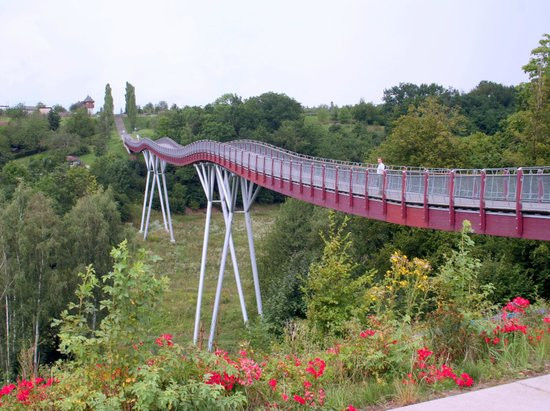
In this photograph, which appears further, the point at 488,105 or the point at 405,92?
the point at 405,92

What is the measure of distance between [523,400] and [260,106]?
8314 cm

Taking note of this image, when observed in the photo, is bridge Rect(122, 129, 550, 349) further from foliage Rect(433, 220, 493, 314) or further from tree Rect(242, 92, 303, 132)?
tree Rect(242, 92, 303, 132)

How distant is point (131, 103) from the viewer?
9606 centimetres

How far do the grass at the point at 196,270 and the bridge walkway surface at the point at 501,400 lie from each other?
10.9 meters

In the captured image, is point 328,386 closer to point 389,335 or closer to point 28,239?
point 389,335

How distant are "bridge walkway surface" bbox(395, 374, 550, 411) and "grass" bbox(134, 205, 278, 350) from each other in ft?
35.8

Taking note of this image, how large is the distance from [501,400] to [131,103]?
96.2 metres

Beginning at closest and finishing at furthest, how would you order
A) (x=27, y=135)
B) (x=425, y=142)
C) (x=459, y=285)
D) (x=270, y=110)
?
(x=459, y=285)
(x=425, y=142)
(x=27, y=135)
(x=270, y=110)

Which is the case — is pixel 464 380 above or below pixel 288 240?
above

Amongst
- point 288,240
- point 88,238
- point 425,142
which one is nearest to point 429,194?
point 425,142

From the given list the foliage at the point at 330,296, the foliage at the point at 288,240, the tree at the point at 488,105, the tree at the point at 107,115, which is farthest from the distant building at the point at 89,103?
the foliage at the point at 330,296

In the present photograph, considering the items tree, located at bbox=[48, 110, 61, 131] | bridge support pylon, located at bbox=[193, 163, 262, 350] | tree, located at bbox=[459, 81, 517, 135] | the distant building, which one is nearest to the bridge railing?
bridge support pylon, located at bbox=[193, 163, 262, 350]

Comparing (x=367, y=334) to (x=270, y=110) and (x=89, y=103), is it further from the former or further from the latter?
(x=89, y=103)

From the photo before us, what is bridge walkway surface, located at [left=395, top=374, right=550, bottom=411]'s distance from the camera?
468 centimetres
